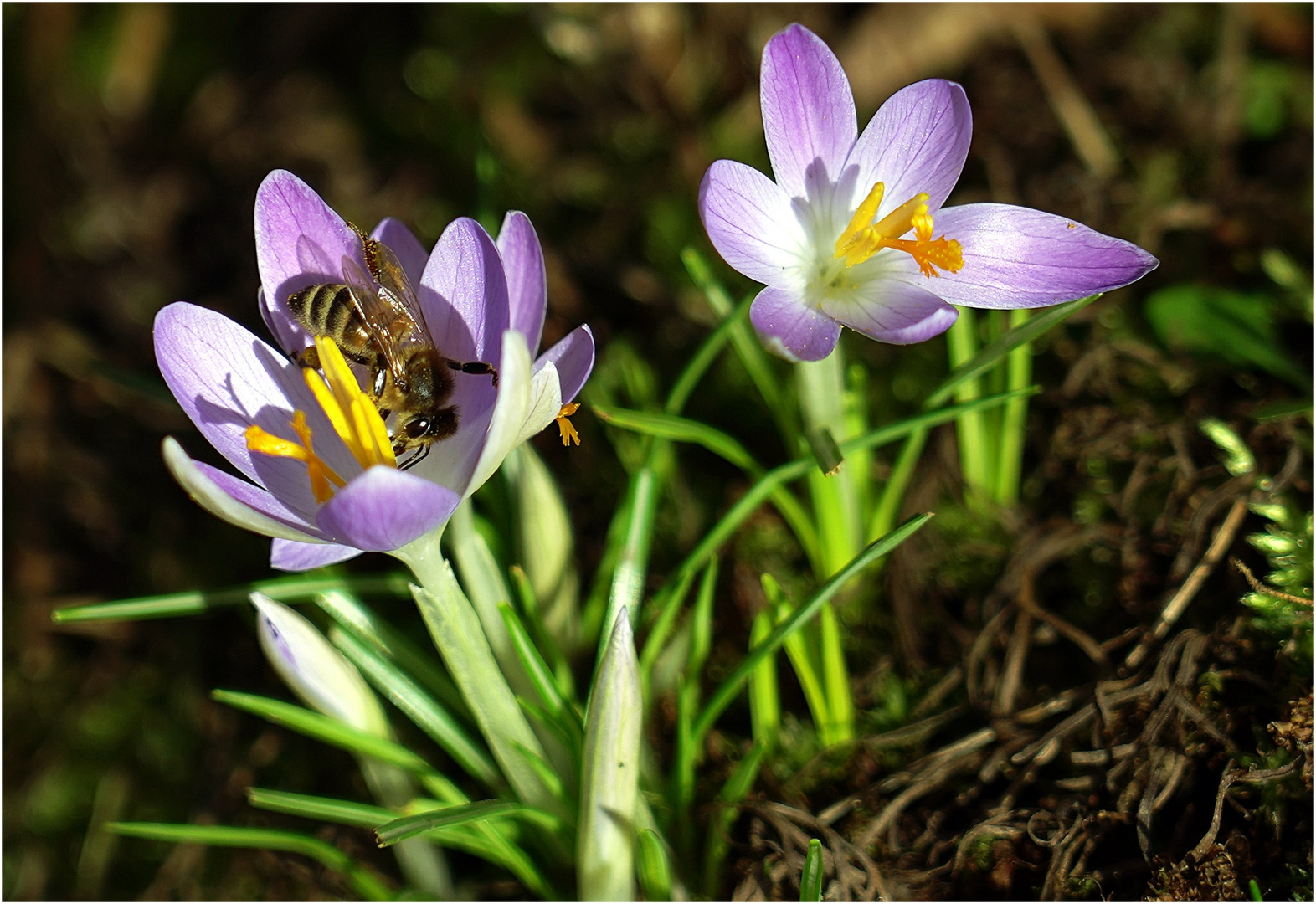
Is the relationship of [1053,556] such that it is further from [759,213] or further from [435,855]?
[435,855]

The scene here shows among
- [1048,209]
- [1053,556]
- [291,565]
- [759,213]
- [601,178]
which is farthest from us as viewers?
[601,178]

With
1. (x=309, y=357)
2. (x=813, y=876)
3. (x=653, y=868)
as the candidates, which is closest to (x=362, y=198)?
(x=309, y=357)

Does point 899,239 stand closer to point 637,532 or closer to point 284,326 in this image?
point 637,532

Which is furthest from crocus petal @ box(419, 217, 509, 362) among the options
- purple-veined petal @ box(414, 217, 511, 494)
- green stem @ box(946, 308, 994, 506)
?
green stem @ box(946, 308, 994, 506)

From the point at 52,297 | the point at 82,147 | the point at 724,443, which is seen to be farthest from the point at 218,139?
the point at 724,443

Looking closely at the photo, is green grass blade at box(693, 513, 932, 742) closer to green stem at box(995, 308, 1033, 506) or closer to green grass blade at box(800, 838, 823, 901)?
green grass blade at box(800, 838, 823, 901)

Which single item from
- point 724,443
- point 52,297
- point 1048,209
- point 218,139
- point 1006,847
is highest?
point 218,139
